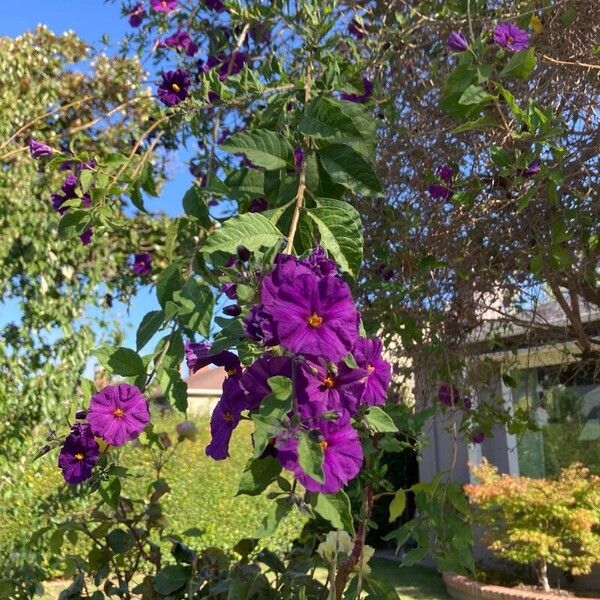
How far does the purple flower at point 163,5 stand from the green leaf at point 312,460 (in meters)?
2.09

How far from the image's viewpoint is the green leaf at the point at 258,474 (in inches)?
29.9

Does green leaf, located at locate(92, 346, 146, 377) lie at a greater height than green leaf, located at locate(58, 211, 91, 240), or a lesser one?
lesser

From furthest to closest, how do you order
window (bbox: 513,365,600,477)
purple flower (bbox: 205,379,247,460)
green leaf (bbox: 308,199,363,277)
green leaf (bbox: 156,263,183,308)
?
1. window (bbox: 513,365,600,477)
2. green leaf (bbox: 156,263,183,308)
3. green leaf (bbox: 308,199,363,277)
4. purple flower (bbox: 205,379,247,460)

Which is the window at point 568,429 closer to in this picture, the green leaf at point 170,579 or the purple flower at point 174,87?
the green leaf at point 170,579

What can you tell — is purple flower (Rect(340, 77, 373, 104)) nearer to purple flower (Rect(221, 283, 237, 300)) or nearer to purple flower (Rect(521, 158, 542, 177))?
purple flower (Rect(521, 158, 542, 177))

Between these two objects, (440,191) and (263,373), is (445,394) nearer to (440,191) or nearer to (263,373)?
(440,191)

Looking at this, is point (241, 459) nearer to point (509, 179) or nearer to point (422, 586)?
point (422, 586)

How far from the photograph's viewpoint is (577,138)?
6.28 feet

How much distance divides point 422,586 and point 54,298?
158 inches

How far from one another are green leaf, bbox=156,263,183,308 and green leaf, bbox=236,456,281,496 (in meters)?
0.45

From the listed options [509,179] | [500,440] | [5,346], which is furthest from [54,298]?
[500,440]

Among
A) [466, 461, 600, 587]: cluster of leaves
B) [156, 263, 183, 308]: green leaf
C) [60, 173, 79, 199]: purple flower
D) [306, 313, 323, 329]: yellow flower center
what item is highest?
[60, 173, 79, 199]: purple flower

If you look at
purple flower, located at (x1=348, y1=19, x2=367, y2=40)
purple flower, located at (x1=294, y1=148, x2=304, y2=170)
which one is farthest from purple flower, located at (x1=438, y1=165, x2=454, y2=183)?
purple flower, located at (x1=294, y1=148, x2=304, y2=170)

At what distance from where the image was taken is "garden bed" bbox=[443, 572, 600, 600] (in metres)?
5.25
